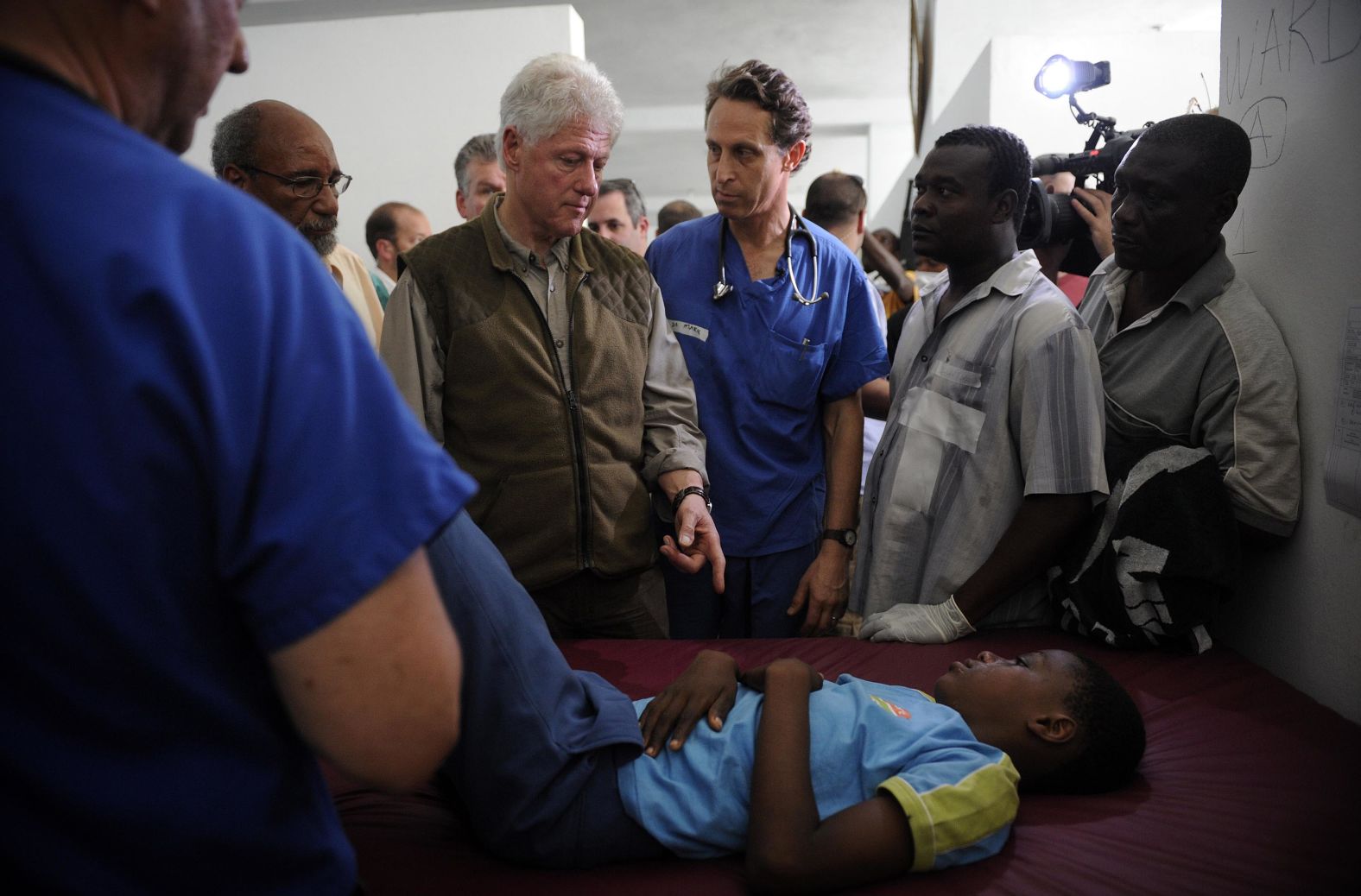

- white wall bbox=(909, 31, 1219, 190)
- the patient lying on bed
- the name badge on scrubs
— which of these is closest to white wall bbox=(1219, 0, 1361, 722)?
the patient lying on bed

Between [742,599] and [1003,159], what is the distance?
121 centimetres

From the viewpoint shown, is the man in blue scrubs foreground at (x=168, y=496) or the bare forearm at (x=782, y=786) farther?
the bare forearm at (x=782, y=786)

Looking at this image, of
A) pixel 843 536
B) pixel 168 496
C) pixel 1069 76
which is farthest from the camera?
pixel 1069 76

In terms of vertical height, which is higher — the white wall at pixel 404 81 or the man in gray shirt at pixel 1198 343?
the white wall at pixel 404 81

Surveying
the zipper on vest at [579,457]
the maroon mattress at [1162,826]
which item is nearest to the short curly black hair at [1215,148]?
the maroon mattress at [1162,826]

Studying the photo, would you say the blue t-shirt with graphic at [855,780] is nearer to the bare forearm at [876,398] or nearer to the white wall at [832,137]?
the bare forearm at [876,398]

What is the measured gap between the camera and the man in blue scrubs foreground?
489 mm

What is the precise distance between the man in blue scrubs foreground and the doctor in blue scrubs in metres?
1.60

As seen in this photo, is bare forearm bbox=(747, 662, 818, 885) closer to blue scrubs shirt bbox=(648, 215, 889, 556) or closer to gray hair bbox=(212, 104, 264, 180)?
blue scrubs shirt bbox=(648, 215, 889, 556)

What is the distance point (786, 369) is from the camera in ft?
7.04

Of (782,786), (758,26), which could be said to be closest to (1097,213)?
(782,786)

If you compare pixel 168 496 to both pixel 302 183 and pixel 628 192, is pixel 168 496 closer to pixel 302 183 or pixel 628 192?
pixel 302 183

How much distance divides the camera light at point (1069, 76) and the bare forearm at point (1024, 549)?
2.17 m

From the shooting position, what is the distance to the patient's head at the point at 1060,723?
1.30m
